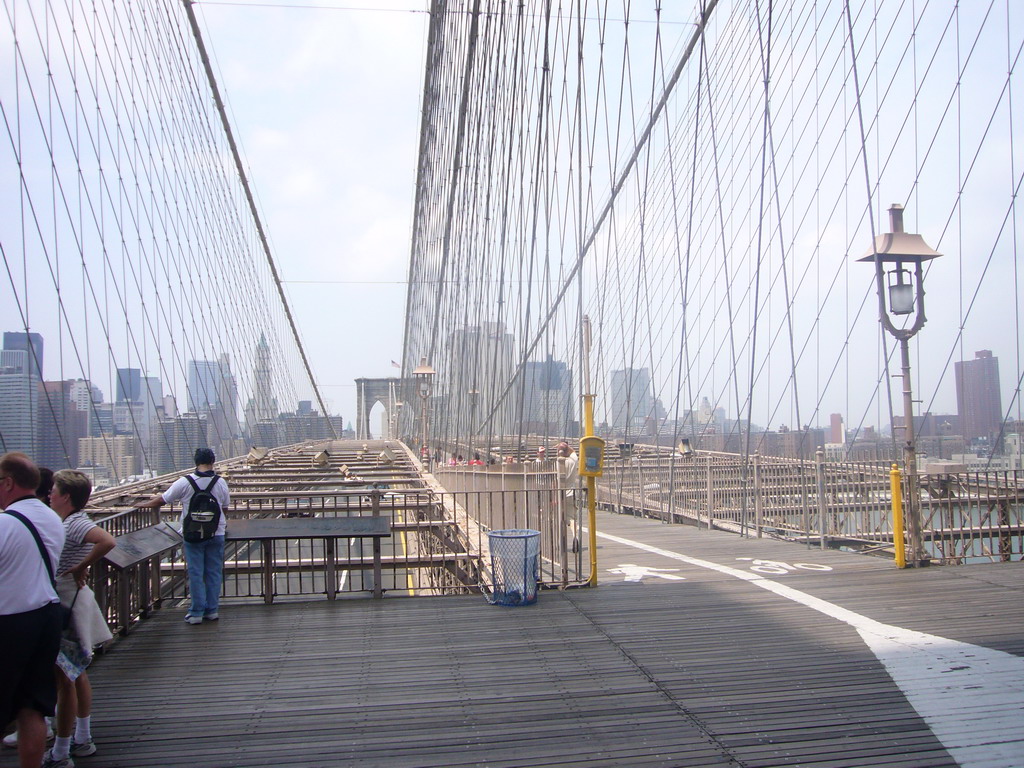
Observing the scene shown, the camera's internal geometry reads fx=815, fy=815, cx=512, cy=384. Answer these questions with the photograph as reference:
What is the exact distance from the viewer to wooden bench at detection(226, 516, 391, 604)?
548 centimetres

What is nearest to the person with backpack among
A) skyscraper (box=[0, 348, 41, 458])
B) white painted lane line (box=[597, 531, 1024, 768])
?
skyscraper (box=[0, 348, 41, 458])

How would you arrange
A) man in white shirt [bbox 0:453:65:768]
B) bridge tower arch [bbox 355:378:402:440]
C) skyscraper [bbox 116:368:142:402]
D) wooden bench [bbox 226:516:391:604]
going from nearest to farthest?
man in white shirt [bbox 0:453:65:768]
wooden bench [bbox 226:516:391:604]
skyscraper [bbox 116:368:142:402]
bridge tower arch [bbox 355:378:402:440]

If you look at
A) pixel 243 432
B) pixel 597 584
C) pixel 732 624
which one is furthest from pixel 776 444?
pixel 243 432

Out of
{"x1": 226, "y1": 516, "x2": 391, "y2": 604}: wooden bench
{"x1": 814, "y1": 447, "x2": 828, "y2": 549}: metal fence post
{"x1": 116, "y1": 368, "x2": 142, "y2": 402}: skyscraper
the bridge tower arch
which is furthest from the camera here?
the bridge tower arch

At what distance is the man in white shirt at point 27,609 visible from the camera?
2.64 metres

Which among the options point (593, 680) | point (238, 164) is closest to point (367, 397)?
point (238, 164)

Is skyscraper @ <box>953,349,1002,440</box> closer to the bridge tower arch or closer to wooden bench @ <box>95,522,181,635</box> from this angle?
wooden bench @ <box>95,522,181,635</box>

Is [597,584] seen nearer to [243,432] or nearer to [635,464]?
[635,464]

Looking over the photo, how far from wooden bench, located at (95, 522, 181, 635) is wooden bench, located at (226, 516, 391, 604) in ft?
1.46

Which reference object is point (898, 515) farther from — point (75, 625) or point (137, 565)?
point (75, 625)

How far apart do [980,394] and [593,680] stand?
20.9 feet

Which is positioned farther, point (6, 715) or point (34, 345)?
point (34, 345)

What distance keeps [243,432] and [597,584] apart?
18599 millimetres

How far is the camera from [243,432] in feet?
75.5
